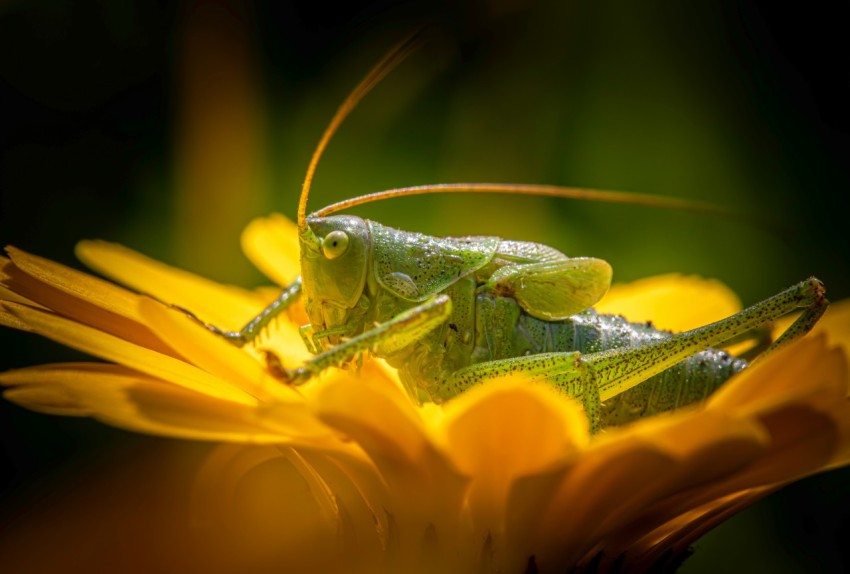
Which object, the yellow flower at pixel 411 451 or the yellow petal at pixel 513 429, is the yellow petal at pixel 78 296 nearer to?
the yellow flower at pixel 411 451

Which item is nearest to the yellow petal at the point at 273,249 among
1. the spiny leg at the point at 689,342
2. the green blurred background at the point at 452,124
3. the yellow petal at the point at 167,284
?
the yellow petal at the point at 167,284

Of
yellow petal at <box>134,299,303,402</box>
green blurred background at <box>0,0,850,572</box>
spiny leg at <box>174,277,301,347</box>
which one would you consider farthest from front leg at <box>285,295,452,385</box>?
green blurred background at <box>0,0,850,572</box>

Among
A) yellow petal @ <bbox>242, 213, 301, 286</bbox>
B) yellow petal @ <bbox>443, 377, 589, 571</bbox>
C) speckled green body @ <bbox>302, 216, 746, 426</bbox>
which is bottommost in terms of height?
yellow petal @ <bbox>443, 377, 589, 571</bbox>

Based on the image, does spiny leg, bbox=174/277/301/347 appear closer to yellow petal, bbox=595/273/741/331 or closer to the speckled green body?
the speckled green body

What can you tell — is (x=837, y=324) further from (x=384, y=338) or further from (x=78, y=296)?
(x=78, y=296)

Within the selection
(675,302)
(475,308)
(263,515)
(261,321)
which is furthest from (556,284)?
(263,515)

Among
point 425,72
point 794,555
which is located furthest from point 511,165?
point 794,555

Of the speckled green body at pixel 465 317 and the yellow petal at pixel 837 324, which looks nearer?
the yellow petal at pixel 837 324
